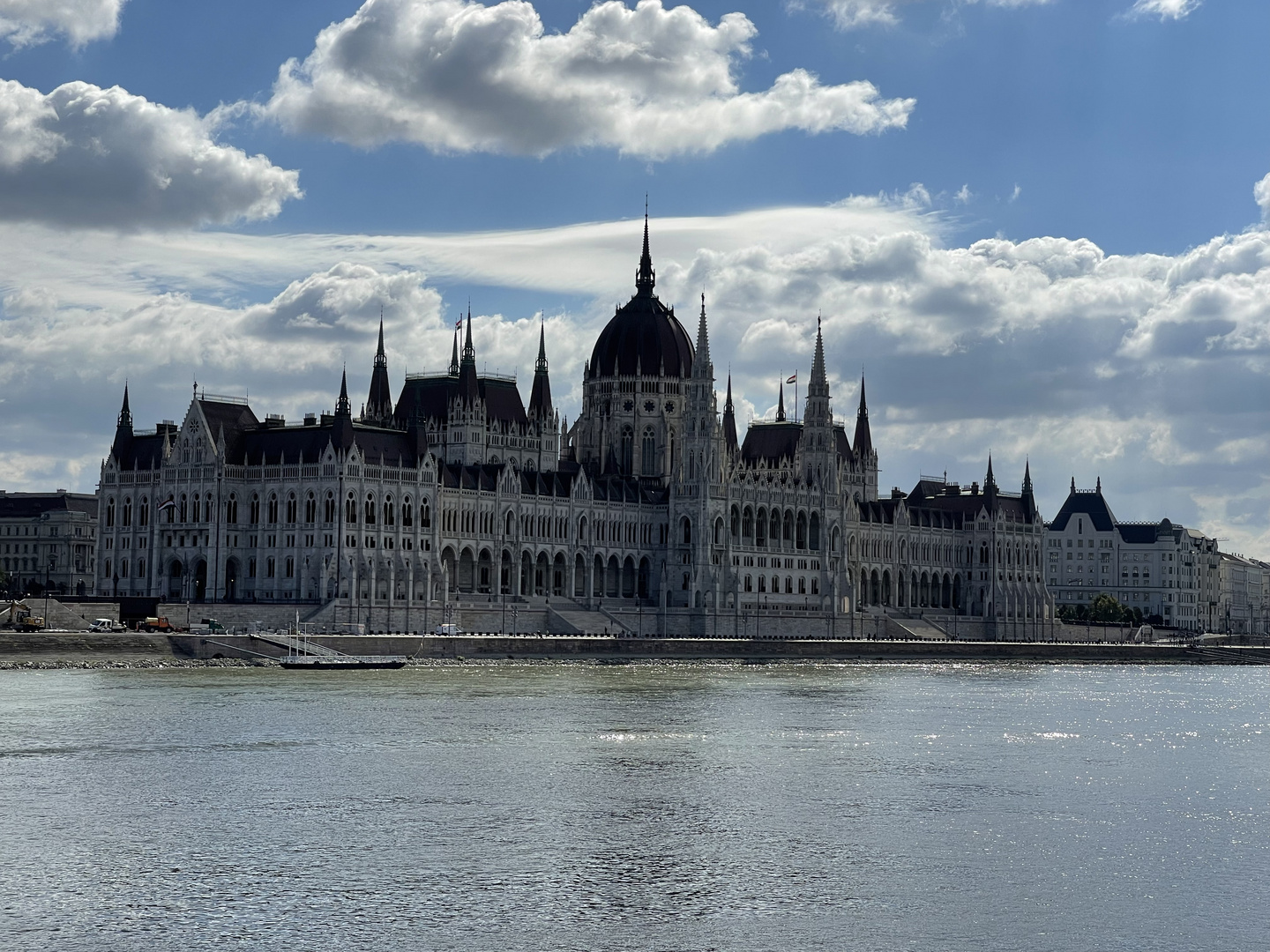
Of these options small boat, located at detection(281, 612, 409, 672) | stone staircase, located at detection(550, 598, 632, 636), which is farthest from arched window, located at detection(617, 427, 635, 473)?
small boat, located at detection(281, 612, 409, 672)

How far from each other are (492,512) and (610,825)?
111764mm

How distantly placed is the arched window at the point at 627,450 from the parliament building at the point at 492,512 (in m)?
0.18

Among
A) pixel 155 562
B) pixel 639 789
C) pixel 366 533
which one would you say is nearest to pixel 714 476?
pixel 366 533

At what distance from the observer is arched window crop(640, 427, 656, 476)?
7761 inches

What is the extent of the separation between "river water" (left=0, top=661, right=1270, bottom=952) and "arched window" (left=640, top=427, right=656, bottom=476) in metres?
102

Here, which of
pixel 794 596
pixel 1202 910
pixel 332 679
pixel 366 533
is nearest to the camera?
pixel 1202 910

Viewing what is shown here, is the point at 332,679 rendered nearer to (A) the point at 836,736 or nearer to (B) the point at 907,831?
(A) the point at 836,736

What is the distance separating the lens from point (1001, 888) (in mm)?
45844

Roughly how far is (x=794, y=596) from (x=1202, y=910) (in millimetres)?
148362

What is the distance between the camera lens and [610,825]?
178 feet

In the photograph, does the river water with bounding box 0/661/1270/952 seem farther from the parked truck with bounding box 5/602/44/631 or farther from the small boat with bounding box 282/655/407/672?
the parked truck with bounding box 5/602/44/631

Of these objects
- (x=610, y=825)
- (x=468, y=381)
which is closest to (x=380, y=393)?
(x=468, y=381)

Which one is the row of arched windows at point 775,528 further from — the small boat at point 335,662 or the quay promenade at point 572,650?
the small boat at point 335,662

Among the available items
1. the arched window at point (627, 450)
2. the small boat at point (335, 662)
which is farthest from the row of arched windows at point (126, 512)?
the arched window at point (627, 450)
